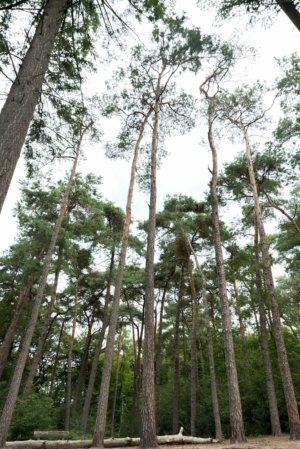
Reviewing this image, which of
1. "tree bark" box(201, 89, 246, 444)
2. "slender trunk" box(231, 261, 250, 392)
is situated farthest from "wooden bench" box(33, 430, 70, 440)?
"slender trunk" box(231, 261, 250, 392)

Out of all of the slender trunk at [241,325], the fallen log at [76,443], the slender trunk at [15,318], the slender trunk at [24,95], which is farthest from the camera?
the slender trunk at [241,325]

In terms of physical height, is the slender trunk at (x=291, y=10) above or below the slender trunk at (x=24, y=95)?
above

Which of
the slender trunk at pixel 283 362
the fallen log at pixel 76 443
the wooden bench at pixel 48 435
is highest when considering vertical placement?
the slender trunk at pixel 283 362

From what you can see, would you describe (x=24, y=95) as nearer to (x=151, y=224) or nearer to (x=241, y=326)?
(x=151, y=224)

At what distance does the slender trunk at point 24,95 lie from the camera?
354 cm

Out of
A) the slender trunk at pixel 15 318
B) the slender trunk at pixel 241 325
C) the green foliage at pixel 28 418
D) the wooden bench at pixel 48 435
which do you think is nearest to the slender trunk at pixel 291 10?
the slender trunk at pixel 241 325

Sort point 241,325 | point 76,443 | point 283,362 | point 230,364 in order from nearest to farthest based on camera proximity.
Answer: point 230,364
point 283,362
point 76,443
point 241,325

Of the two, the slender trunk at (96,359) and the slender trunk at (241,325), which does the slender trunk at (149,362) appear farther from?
the slender trunk at (241,325)

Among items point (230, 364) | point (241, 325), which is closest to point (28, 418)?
point (230, 364)

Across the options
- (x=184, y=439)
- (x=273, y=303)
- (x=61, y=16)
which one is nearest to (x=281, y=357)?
(x=273, y=303)

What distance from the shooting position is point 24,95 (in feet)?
13.2

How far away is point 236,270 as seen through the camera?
1546 cm

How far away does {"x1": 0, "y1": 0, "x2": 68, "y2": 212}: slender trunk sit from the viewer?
11.6 feet

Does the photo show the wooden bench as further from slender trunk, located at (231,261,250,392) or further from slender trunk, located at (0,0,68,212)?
slender trunk, located at (0,0,68,212)
